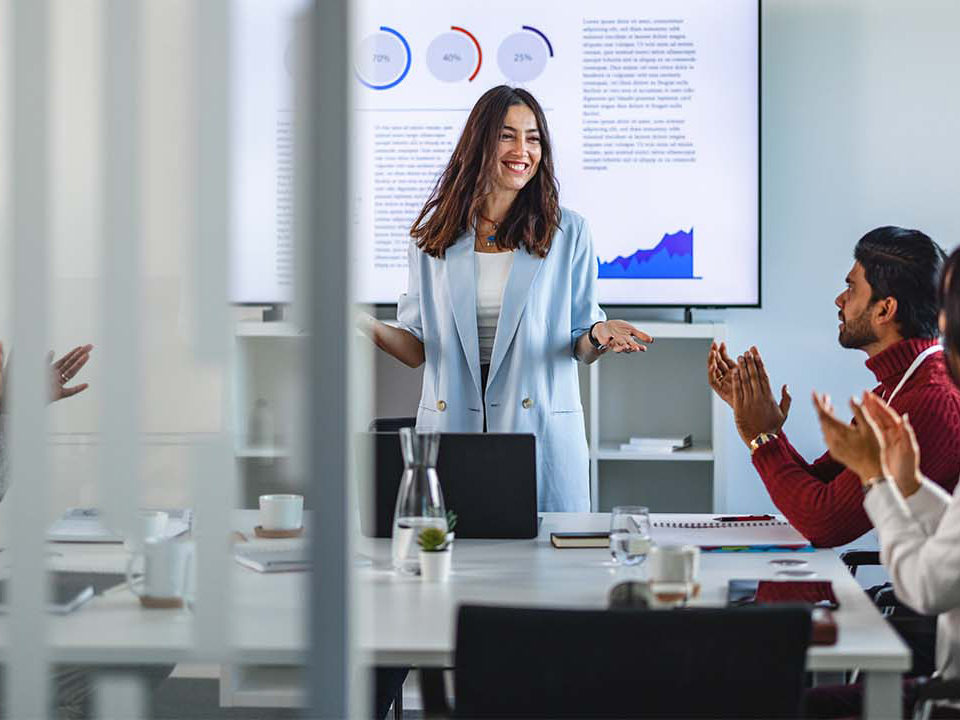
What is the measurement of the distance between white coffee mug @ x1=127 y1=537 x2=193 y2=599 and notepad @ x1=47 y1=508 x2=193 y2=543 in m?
0.02

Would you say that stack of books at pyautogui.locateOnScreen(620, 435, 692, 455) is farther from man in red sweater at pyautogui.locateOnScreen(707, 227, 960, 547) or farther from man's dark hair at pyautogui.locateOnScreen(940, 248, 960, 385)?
man's dark hair at pyautogui.locateOnScreen(940, 248, 960, 385)

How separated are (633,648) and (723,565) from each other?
2.64ft

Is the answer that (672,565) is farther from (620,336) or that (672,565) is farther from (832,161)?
(832,161)

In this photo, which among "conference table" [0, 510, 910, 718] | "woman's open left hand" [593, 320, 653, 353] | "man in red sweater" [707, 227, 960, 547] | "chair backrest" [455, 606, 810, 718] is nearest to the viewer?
"conference table" [0, 510, 910, 718]

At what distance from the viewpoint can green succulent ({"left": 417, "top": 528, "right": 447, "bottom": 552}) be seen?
2.08 metres

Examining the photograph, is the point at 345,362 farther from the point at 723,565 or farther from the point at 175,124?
the point at 723,565

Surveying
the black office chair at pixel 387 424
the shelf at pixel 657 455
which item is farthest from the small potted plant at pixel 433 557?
the shelf at pixel 657 455

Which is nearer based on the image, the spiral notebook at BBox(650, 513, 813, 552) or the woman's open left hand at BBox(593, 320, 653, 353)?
the spiral notebook at BBox(650, 513, 813, 552)

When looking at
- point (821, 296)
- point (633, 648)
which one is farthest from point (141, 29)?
point (821, 296)

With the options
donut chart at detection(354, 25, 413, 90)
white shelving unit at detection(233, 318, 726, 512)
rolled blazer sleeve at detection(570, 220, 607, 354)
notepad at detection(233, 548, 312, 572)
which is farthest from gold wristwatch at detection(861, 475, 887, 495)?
donut chart at detection(354, 25, 413, 90)

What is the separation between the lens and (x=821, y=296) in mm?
4254

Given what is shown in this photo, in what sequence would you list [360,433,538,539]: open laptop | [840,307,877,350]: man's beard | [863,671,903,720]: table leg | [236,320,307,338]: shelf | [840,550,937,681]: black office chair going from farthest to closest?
[840,307,877,350]: man's beard, [360,433,538,539]: open laptop, [840,550,937,681]: black office chair, [863,671,903,720]: table leg, [236,320,307,338]: shelf

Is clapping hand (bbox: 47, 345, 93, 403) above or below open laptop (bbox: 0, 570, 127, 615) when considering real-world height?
above

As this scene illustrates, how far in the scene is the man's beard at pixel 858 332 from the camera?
255cm
